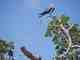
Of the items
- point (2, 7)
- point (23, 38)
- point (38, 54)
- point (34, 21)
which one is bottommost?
point (38, 54)

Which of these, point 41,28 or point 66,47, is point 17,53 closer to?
point 41,28

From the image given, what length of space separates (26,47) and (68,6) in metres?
0.58

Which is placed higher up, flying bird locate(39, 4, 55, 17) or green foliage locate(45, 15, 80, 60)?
flying bird locate(39, 4, 55, 17)

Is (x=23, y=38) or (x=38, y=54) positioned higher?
(x=23, y=38)

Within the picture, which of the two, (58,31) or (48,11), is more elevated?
(48,11)

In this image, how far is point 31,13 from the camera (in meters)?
2.03

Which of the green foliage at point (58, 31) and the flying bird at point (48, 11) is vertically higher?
the flying bird at point (48, 11)

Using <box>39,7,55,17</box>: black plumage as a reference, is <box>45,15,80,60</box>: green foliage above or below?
below

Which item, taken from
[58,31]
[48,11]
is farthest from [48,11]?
[58,31]

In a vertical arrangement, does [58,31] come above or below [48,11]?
below

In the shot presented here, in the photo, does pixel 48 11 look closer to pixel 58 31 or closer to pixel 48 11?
pixel 48 11

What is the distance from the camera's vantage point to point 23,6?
205 centimetres

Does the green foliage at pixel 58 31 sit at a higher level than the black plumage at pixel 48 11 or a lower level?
lower

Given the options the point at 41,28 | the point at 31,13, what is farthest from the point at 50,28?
the point at 31,13
